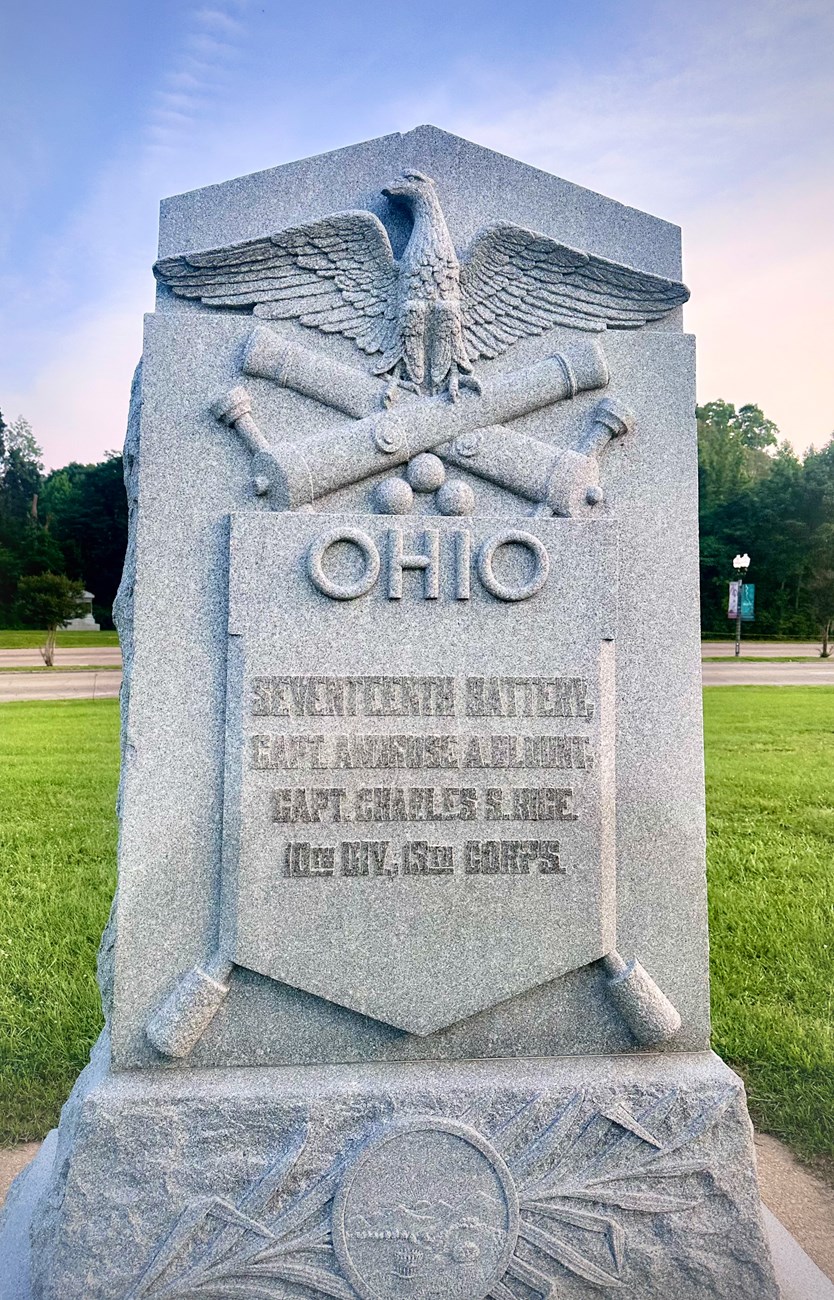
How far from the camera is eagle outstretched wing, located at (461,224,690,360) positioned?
9.25ft

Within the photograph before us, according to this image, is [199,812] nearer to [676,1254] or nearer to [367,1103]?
[367,1103]

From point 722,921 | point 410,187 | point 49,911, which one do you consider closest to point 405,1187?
point 410,187

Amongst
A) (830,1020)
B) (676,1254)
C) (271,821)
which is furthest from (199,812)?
(830,1020)

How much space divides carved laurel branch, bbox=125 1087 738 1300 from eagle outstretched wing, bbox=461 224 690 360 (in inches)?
91.0

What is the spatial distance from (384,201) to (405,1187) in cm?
292

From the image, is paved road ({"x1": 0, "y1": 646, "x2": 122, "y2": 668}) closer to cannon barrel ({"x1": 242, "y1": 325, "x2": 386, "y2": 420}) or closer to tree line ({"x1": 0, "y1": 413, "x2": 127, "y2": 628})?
tree line ({"x1": 0, "y1": 413, "x2": 127, "y2": 628})

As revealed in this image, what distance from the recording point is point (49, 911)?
5480 millimetres

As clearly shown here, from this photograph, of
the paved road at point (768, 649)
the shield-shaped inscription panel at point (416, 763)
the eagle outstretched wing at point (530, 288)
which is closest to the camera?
the shield-shaped inscription panel at point (416, 763)

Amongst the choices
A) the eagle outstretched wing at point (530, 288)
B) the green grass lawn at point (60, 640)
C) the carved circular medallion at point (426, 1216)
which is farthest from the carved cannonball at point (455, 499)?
the green grass lawn at point (60, 640)

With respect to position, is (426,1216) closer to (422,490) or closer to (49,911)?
(422,490)

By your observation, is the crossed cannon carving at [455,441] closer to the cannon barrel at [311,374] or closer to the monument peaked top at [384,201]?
the cannon barrel at [311,374]

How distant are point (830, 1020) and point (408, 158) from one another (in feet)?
14.0

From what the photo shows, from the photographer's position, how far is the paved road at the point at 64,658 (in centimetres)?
1934

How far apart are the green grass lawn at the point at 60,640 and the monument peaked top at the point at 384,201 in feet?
64.6
